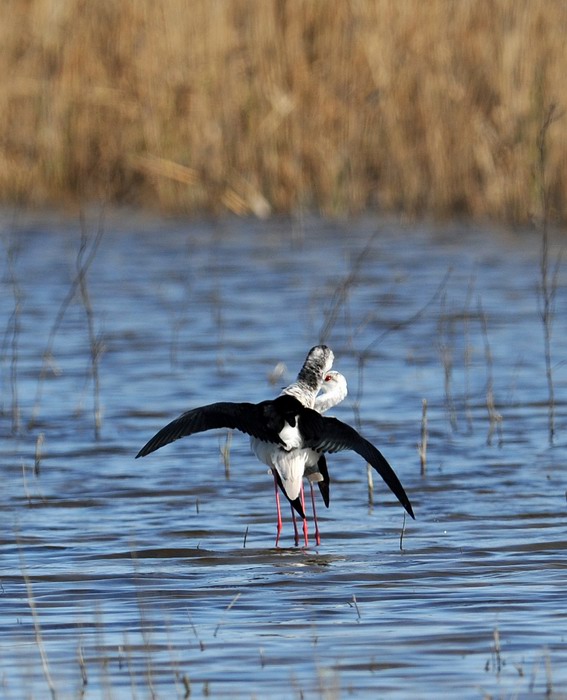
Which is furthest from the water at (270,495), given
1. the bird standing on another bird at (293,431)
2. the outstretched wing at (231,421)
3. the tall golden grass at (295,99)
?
the tall golden grass at (295,99)

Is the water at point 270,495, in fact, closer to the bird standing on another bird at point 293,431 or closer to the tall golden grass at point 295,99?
the bird standing on another bird at point 293,431

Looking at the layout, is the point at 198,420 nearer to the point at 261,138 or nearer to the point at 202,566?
the point at 202,566

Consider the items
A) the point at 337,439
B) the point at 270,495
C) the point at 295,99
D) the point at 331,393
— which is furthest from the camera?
the point at 295,99

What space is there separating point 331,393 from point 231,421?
0.45 meters

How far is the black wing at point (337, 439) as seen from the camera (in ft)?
16.1

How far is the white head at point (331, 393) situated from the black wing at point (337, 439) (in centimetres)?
40

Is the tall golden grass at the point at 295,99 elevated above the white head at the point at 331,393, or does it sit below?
above

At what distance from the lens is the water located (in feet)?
12.7

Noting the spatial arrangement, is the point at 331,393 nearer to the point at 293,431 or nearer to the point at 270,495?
the point at 293,431

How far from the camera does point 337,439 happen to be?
16.2 ft

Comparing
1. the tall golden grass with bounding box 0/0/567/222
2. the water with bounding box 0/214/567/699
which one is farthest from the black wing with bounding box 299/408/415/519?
the tall golden grass with bounding box 0/0/567/222

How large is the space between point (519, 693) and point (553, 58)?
28.1 feet

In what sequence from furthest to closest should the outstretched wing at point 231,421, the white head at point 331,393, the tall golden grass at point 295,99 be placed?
the tall golden grass at point 295,99
the white head at point 331,393
the outstretched wing at point 231,421

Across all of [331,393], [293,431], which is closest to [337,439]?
[293,431]
